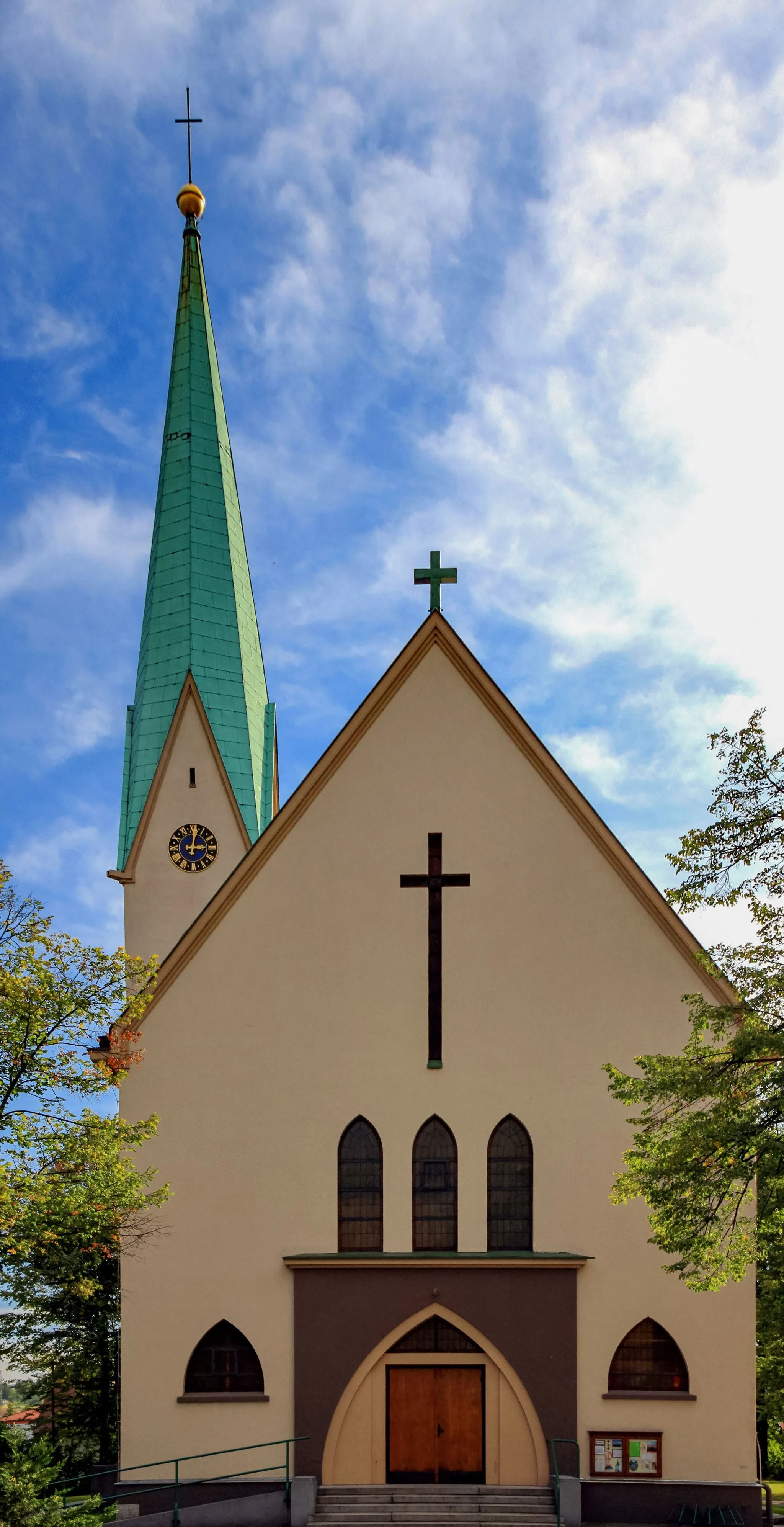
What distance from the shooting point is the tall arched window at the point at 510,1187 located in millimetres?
16594

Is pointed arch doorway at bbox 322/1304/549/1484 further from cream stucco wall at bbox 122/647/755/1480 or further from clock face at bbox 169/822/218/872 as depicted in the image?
clock face at bbox 169/822/218/872

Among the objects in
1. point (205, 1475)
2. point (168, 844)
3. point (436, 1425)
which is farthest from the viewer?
point (168, 844)

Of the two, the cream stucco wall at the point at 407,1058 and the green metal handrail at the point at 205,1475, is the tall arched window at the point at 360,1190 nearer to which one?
the cream stucco wall at the point at 407,1058

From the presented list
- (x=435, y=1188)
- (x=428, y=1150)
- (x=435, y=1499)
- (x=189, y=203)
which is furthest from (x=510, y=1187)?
(x=189, y=203)

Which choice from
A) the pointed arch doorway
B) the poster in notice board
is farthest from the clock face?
the poster in notice board

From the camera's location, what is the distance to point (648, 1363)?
53.0 feet

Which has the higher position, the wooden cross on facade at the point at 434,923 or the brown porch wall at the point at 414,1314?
the wooden cross on facade at the point at 434,923

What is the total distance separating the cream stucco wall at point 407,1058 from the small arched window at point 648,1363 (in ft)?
0.46

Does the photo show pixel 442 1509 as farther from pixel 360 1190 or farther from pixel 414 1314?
pixel 360 1190

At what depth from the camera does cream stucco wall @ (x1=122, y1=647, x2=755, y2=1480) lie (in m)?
16.2

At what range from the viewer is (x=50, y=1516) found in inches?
457

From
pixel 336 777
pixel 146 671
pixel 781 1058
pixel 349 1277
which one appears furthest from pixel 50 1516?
pixel 146 671

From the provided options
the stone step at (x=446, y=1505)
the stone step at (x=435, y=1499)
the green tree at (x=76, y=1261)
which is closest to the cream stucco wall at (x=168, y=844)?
the green tree at (x=76, y=1261)

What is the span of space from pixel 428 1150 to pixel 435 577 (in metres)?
8.85
